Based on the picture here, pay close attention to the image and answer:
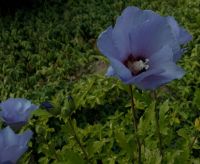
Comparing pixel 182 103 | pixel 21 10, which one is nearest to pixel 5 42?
pixel 21 10

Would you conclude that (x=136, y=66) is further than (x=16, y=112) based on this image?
No

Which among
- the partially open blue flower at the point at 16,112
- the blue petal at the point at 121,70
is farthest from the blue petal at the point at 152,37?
the partially open blue flower at the point at 16,112

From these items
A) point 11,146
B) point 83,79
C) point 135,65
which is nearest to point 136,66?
point 135,65

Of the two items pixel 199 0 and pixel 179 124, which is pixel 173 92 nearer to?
pixel 179 124

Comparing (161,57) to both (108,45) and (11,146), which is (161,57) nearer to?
(108,45)

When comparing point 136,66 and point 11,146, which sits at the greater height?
point 136,66

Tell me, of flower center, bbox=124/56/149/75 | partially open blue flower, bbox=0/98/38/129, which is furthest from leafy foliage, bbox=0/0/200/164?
flower center, bbox=124/56/149/75

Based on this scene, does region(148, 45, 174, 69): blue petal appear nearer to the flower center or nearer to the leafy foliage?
the flower center

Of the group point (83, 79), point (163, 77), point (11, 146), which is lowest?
point (11, 146)

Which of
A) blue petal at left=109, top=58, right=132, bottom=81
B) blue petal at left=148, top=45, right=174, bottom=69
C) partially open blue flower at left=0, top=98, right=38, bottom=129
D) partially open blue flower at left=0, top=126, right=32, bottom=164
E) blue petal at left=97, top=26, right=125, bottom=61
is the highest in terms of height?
blue petal at left=97, top=26, right=125, bottom=61
